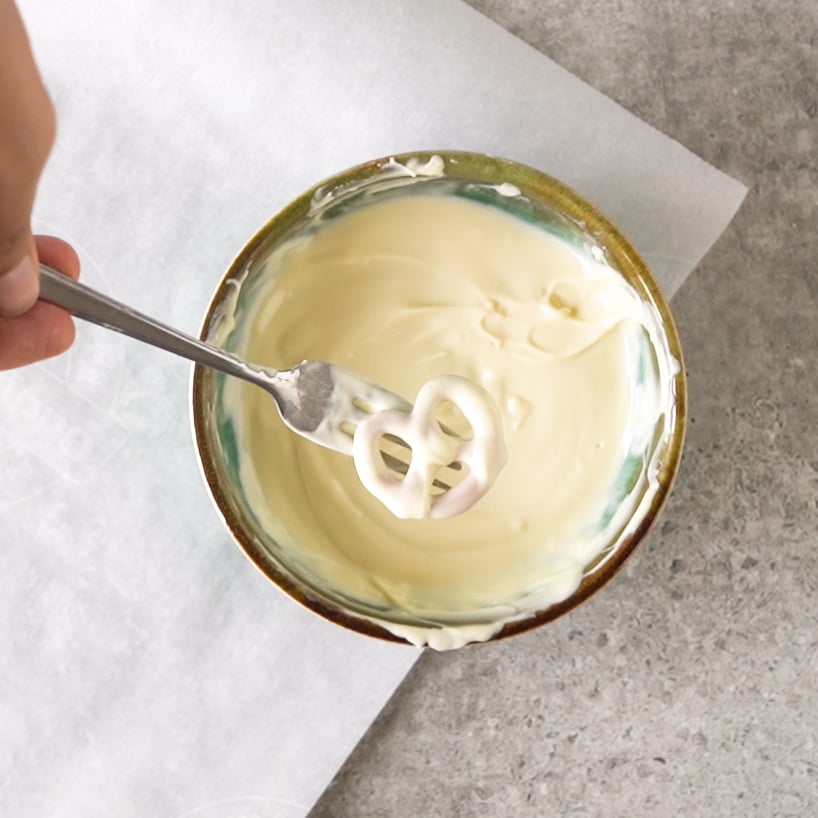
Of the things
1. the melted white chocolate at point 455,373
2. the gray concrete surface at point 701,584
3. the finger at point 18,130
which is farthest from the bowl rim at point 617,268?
the finger at point 18,130

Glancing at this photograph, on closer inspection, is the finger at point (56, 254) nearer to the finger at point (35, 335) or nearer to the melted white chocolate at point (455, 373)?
the finger at point (35, 335)

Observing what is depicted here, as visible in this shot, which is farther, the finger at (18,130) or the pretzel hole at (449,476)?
the pretzel hole at (449,476)

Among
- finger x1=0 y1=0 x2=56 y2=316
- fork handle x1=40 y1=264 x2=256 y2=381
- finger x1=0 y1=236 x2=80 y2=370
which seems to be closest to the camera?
finger x1=0 y1=0 x2=56 y2=316

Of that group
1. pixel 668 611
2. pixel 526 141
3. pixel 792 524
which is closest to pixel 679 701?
pixel 668 611

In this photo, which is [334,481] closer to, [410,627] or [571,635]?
[410,627]

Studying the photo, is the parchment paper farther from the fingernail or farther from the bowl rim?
the fingernail

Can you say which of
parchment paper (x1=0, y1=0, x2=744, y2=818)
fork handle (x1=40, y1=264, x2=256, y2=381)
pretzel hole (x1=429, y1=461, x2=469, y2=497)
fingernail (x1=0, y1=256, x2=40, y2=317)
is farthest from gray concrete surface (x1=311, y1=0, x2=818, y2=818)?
fingernail (x1=0, y1=256, x2=40, y2=317)
